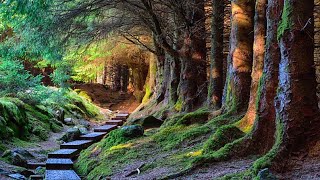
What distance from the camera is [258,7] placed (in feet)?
21.8

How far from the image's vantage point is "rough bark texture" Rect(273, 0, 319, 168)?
4.49 m

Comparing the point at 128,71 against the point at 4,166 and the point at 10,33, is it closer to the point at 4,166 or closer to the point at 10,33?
the point at 10,33

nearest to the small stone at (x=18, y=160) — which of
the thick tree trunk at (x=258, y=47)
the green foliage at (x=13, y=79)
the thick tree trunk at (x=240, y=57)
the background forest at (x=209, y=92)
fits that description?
the background forest at (x=209, y=92)

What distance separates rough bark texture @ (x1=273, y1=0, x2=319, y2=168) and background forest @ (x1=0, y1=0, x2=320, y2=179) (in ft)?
0.04

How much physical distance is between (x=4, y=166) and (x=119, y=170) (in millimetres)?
3271

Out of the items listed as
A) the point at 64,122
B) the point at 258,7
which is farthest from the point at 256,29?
the point at 64,122

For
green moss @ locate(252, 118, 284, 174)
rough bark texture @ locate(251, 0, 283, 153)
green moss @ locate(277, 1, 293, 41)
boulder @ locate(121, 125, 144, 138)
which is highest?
green moss @ locate(277, 1, 293, 41)

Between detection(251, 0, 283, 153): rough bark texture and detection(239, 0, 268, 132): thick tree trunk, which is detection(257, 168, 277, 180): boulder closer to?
detection(251, 0, 283, 153): rough bark texture

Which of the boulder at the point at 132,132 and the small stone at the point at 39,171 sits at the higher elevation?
the boulder at the point at 132,132

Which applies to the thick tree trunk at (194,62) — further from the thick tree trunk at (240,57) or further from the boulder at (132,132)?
the thick tree trunk at (240,57)

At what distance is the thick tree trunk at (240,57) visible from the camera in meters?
7.34

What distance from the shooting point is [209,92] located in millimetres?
9969

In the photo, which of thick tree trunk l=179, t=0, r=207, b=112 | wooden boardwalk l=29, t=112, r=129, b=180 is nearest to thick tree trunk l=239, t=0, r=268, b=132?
wooden boardwalk l=29, t=112, r=129, b=180

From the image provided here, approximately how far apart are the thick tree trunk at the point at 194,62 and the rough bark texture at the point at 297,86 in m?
6.61
